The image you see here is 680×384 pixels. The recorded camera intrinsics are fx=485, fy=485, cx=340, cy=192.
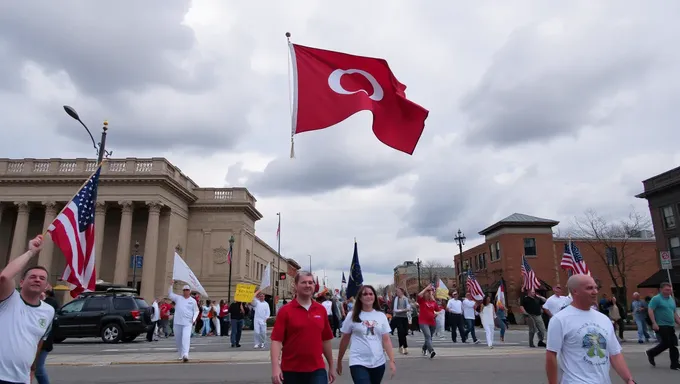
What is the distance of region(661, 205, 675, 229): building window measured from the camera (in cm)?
3975

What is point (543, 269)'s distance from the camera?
49.8 meters

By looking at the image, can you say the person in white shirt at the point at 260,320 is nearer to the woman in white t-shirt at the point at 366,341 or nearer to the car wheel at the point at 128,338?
the car wheel at the point at 128,338

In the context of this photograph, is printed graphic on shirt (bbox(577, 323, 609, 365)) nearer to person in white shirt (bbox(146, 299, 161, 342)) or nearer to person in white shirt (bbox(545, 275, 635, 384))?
person in white shirt (bbox(545, 275, 635, 384))

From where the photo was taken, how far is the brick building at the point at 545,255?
162ft

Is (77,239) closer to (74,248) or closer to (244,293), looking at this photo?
(74,248)

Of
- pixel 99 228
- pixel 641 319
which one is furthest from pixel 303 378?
pixel 99 228

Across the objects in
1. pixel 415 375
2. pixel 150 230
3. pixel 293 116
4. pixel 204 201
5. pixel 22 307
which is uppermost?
pixel 204 201

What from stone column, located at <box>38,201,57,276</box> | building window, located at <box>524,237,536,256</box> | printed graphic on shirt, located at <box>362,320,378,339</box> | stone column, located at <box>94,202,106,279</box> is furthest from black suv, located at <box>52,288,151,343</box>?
building window, located at <box>524,237,536,256</box>

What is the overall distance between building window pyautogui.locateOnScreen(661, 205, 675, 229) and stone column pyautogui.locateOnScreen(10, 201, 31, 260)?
A: 56.0 meters

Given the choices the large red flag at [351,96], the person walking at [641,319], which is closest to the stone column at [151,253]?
the person walking at [641,319]

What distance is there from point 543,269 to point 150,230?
38.8 meters

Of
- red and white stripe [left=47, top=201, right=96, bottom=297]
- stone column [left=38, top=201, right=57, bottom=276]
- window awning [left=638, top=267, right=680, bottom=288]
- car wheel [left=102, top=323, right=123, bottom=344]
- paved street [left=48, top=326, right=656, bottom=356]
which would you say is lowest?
paved street [left=48, top=326, right=656, bottom=356]

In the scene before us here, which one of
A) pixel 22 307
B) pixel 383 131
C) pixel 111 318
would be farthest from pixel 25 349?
pixel 111 318

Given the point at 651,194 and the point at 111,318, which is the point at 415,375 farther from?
the point at 651,194
